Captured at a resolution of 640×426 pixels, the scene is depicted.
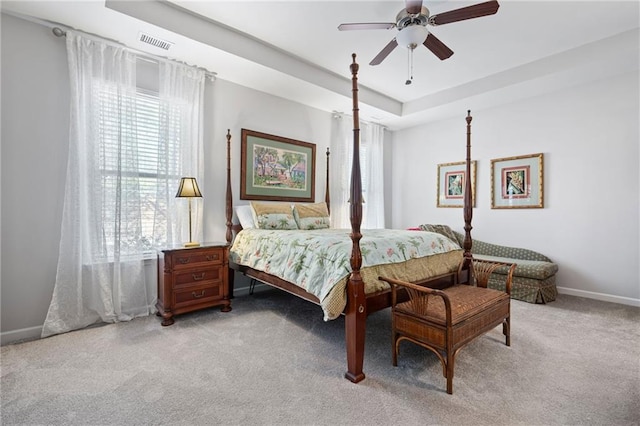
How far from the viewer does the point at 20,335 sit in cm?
249

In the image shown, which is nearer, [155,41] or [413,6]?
[413,6]

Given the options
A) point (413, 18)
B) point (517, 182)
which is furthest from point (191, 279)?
point (517, 182)

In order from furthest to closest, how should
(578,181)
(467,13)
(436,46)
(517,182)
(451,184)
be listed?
1. (451,184)
2. (517,182)
3. (578,181)
4. (436,46)
5. (467,13)

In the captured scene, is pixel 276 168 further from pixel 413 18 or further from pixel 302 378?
pixel 302 378

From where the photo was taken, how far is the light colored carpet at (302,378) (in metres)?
1.60

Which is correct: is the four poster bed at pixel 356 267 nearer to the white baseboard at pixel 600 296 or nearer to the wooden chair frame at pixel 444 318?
the wooden chair frame at pixel 444 318

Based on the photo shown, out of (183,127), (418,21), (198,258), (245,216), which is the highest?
(418,21)

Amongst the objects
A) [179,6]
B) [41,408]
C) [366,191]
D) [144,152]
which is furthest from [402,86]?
[41,408]

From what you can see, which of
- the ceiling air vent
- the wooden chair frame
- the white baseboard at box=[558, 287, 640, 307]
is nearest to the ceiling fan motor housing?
the wooden chair frame

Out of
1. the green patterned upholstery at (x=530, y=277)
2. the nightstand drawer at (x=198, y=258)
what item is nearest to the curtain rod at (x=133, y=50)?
the nightstand drawer at (x=198, y=258)

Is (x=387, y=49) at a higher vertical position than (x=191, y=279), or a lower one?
higher

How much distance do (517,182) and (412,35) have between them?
10.3ft

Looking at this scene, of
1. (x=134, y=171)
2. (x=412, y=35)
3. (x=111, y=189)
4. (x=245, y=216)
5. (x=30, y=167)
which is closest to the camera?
(x=412, y=35)

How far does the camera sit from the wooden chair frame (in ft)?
5.97
